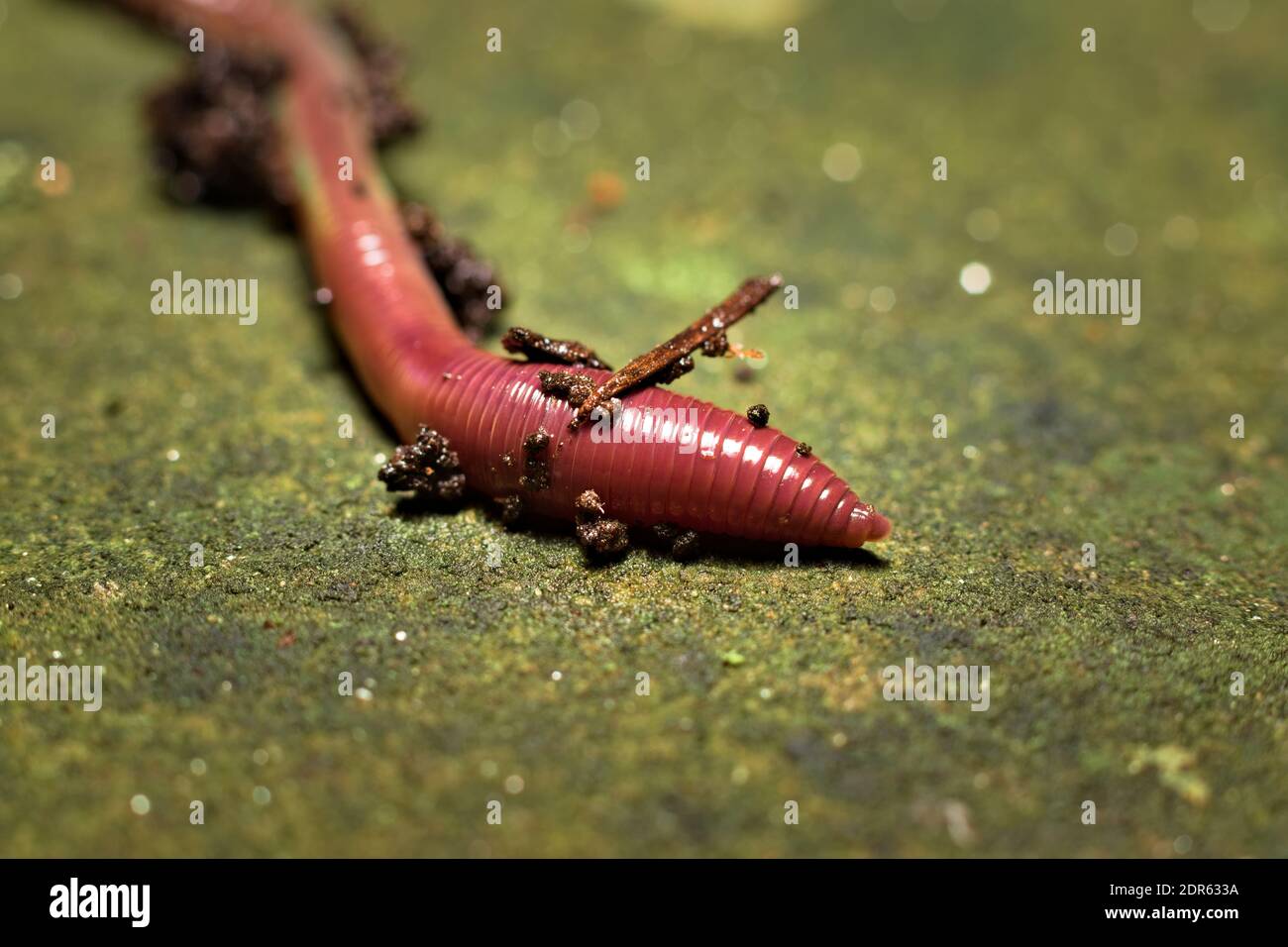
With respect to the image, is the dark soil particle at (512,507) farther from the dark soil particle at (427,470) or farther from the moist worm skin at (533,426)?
the dark soil particle at (427,470)

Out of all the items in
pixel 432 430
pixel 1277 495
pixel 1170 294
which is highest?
pixel 1170 294

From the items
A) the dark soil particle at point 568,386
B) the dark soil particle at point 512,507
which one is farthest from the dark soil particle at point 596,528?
the dark soil particle at point 568,386

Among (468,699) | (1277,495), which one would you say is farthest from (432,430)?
(1277,495)

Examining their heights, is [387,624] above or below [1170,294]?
below

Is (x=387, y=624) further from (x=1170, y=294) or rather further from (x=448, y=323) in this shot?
(x=1170, y=294)

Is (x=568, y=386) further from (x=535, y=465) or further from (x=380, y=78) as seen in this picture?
(x=380, y=78)

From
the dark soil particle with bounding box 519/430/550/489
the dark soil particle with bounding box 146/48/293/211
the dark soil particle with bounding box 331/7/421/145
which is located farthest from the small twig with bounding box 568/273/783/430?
the dark soil particle with bounding box 331/7/421/145

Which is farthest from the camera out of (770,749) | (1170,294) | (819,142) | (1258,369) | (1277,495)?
(819,142)
